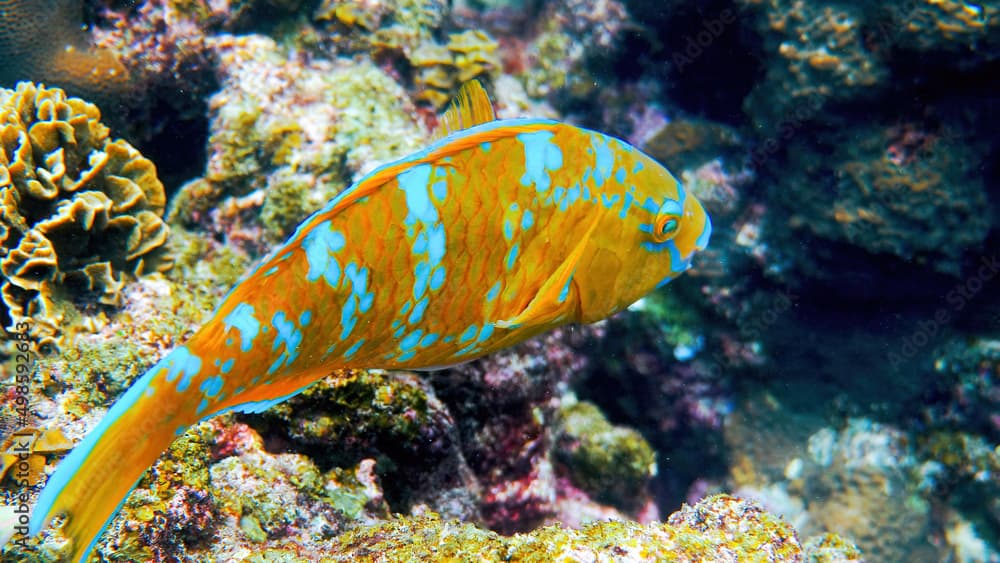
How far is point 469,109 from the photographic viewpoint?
256cm

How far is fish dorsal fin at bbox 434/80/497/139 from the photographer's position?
2.53 m

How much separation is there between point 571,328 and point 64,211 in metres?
4.30

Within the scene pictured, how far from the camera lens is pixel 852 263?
19.6 feet

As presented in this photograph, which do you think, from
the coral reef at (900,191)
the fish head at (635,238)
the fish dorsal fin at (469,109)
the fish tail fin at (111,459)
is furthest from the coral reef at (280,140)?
the coral reef at (900,191)

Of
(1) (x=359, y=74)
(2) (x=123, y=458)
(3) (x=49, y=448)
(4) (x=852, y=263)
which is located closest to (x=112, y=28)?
(1) (x=359, y=74)

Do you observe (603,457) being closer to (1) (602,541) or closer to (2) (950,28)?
(1) (602,541)

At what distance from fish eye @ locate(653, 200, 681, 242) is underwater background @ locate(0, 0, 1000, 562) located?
0.95 metres

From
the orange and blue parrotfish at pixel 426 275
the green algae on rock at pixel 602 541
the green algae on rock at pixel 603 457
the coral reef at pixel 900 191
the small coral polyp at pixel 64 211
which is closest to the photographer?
the orange and blue parrotfish at pixel 426 275

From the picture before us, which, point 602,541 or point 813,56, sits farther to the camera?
point 813,56

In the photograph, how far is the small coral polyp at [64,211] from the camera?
3773 mm

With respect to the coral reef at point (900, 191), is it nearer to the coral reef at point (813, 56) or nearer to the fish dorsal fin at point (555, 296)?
the coral reef at point (813, 56)

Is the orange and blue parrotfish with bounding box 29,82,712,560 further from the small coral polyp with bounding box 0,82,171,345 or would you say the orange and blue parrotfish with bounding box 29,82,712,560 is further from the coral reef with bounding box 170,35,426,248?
the small coral polyp with bounding box 0,82,171,345

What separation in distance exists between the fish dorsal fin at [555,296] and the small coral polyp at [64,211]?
11.0ft

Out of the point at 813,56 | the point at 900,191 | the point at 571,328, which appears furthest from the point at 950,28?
the point at 571,328
